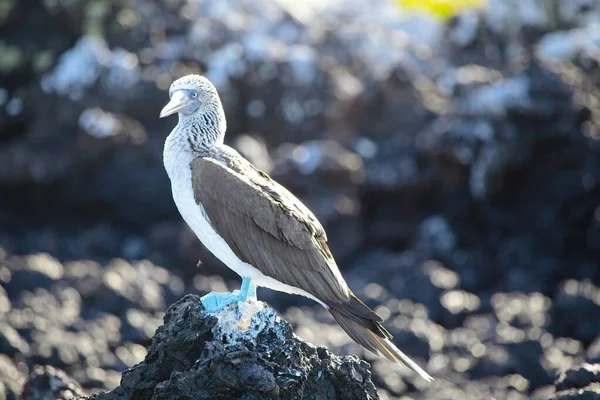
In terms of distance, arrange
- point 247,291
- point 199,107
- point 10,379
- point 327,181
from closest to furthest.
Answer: point 247,291, point 199,107, point 10,379, point 327,181

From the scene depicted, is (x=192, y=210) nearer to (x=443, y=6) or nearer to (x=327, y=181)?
(x=327, y=181)

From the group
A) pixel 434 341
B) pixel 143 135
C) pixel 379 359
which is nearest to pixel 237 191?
pixel 379 359

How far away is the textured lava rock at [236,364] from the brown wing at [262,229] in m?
0.53

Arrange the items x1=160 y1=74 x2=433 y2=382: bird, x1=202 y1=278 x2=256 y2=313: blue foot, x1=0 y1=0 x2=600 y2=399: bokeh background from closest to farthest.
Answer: x1=202 y1=278 x2=256 y2=313: blue foot
x1=160 y1=74 x2=433 y2=382: bird
x1=0 y1=0 x2=600 y2=399: bokeh background

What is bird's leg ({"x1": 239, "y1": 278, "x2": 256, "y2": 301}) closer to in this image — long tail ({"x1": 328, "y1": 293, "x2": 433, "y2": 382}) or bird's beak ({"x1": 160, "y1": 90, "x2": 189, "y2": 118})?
long tail ({"x1": 328, "y1": 293, "x2": 433, "y2": 382})

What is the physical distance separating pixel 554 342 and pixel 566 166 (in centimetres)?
413

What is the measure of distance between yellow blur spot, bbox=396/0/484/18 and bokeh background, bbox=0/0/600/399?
4429mm

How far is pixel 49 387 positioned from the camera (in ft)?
32.2

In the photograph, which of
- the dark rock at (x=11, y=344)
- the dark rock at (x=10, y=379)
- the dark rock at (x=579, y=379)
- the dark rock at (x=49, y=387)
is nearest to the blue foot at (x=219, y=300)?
the dark rock at (x=49, y=387)

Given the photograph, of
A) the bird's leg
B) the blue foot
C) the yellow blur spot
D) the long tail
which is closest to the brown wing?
the bird's leg

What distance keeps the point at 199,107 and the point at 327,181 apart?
9634 millimetres

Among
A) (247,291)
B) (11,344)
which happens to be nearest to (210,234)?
(247,291)

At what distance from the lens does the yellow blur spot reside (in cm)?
2661

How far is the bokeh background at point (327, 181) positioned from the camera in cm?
1568
